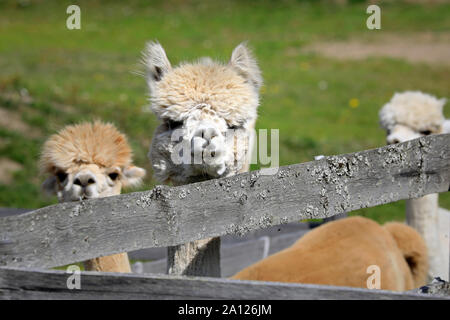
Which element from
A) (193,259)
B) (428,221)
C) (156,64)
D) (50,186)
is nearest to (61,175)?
(50,186)

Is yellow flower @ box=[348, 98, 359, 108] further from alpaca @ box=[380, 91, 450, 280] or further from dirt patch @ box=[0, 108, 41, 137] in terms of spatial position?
alpaca @ box=[380, 91, 450, 280]

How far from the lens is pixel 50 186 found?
158 inches

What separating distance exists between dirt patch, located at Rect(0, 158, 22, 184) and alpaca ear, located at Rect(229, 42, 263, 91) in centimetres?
713

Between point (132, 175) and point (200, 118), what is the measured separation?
1125 millimetres

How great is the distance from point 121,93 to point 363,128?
6.06 m

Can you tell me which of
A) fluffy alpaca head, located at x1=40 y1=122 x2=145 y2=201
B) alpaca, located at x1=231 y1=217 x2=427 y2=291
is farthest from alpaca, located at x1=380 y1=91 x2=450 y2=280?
fluffy alpaca head, located at x1=40 y1=122 x2=145 y2=201

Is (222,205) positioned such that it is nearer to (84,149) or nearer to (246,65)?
(246,65)

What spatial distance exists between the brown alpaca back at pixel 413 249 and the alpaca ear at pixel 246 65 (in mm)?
2196

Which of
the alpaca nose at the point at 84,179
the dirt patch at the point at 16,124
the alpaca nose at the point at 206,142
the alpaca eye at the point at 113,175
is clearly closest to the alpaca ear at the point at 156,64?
the alpaca nose at the point at 206,142

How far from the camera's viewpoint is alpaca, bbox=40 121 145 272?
3.70 m

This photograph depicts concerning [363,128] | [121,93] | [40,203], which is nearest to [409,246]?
[40,203]

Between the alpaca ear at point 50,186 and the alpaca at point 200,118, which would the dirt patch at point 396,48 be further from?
the alpaca at point 200,118

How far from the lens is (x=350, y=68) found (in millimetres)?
21719

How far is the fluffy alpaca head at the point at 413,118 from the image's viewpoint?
5.56 metres
